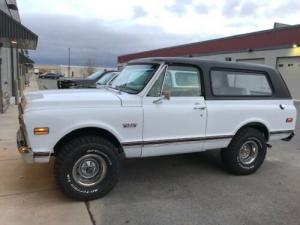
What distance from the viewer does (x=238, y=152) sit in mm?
5438

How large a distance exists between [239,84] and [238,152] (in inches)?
46.4

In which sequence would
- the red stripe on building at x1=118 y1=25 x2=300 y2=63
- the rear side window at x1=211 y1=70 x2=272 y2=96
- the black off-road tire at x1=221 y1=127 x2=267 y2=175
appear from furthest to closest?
the red stripe on building at x1=118 y1=25 x2=300 y2=63
the black off-road tire at x1=221 y1=127 x2=267 y2=175
the rear side window at x1=211 y1=70 x2=272 y2=96

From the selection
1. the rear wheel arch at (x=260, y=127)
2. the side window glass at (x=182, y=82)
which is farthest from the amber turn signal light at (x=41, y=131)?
the rear wheel arch at (x=260, y=127)

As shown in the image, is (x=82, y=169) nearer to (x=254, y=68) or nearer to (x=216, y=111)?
(x=216, y=111)

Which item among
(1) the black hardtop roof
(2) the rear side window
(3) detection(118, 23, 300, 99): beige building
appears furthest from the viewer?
(3) detection(118, 23, 300, 99): beige building

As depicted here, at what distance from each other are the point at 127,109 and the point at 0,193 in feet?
6.87

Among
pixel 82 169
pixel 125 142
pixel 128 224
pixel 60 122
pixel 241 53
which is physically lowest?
pixel 128 224

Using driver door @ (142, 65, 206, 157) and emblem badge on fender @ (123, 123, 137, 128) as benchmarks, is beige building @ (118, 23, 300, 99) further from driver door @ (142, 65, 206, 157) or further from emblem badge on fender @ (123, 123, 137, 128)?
emblem badge on fender @ (123, 123, 137, 128)

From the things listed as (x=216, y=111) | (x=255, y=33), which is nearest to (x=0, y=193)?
(x=216, y=111)

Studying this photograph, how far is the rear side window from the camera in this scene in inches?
208

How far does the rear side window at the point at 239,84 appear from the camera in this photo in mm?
5289

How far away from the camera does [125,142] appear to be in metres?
4.41

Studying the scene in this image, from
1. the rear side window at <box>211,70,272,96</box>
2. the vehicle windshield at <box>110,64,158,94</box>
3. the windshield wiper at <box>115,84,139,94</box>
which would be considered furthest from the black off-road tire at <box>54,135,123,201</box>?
the rear side window at <box>211,70,272,96</box>

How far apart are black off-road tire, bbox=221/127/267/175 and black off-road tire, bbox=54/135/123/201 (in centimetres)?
205
